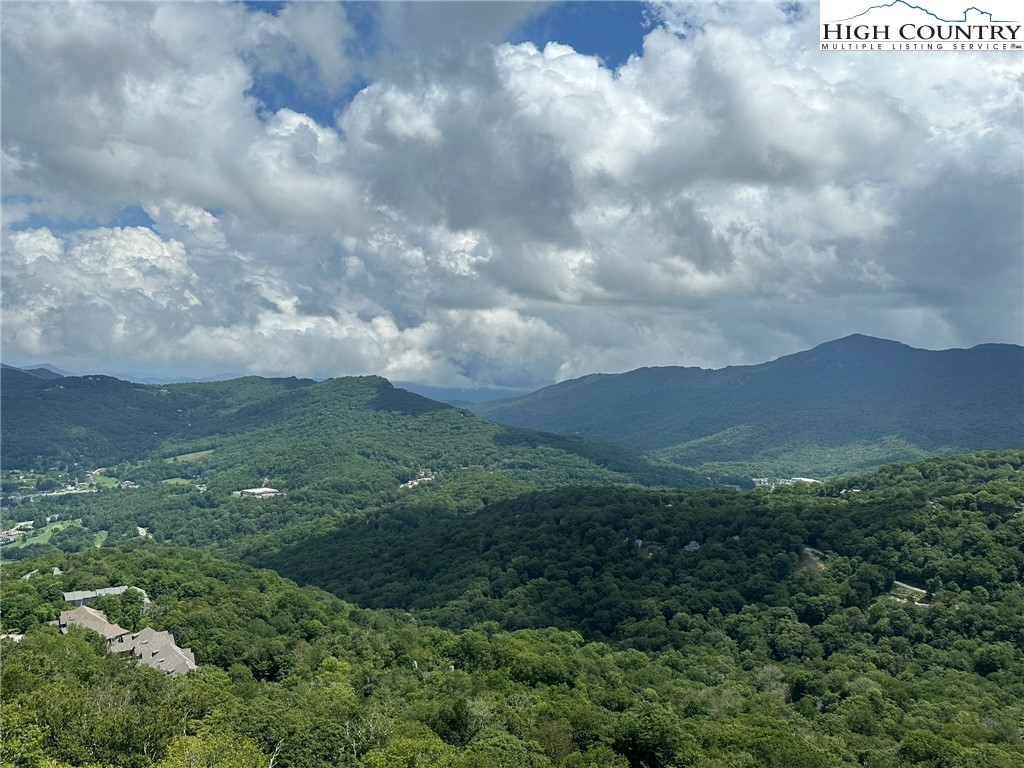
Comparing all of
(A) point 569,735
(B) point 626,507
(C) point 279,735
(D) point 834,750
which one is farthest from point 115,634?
(B) point 626,507

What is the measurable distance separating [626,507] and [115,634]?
83.6 metres

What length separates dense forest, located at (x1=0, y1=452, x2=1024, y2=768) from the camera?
35438 millimetres

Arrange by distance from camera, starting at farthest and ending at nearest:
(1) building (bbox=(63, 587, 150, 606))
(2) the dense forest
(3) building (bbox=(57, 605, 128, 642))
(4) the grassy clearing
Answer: (4) the grassy clearing, (1) building (bbox=(63, 587, 150, 606)), (3) building (bbox=(57, 605, 128, 642)), (2) the dense forest

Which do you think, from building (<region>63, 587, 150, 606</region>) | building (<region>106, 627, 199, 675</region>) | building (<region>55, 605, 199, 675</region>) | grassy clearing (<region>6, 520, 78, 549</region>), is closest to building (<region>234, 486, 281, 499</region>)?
grassy clearing (<region>6, 520, 78, 549</region>)

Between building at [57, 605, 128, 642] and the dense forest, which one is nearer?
the dense forest

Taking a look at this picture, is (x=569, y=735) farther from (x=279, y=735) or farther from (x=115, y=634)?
(x=115, y=634)

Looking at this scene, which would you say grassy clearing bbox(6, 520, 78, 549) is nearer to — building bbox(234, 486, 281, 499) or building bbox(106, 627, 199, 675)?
building bbox(234, 486, 281, 499)

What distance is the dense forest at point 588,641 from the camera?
3544 cm

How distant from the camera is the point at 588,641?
3248 inches

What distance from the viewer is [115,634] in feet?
162

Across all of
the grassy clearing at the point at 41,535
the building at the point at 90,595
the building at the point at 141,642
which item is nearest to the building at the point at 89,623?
the building at the point at 141,642

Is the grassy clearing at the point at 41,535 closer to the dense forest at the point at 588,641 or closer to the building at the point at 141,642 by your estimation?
the dense forest at the point at 588,641

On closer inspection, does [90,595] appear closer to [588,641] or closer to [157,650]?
[157,650]

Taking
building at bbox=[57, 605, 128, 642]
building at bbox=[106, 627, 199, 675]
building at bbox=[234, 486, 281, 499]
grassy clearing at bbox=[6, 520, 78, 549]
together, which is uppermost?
building at bbox=[57, 605, 128, 642]
